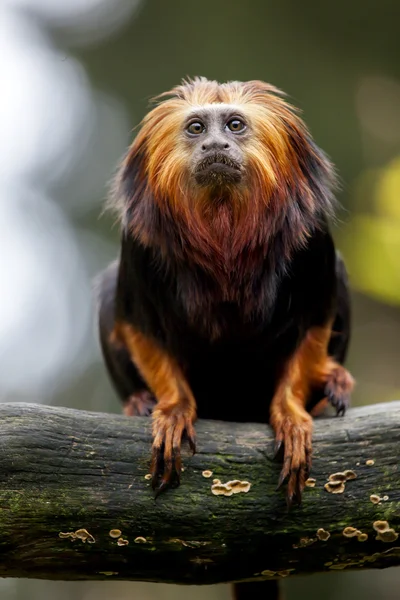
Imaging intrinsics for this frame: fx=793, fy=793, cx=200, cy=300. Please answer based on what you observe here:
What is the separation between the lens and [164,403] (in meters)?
2.88

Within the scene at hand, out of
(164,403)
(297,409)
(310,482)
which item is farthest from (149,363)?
(310,482)

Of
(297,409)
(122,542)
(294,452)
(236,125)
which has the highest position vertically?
(236,125)

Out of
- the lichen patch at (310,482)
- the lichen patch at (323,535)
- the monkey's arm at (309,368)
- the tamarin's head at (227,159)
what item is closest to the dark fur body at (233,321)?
Result: the monkey's arm at (309,368)

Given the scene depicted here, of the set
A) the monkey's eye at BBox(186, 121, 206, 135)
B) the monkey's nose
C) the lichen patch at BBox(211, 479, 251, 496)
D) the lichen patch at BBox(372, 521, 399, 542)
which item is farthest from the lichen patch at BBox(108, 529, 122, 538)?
the monkey's eye at BBox(186, 121, 206, 135)

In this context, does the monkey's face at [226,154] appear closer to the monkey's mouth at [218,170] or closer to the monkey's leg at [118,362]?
the monkey's mouth at [218,170]

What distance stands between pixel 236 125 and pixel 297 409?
3.37 feet

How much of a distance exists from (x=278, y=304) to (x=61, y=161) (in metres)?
4.88

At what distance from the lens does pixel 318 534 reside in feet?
8.09

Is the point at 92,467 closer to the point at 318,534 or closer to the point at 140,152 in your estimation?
the point at 318,534

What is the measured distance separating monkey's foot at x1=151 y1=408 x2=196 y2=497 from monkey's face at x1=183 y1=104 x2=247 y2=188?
2.65 ft

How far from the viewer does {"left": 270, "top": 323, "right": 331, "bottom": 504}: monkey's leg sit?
254 centimetres

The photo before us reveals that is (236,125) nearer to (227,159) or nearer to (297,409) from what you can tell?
(227,159)

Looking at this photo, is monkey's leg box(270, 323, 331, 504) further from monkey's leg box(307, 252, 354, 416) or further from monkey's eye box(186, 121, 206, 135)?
monkey's eye box(186, 121, 206, 135)

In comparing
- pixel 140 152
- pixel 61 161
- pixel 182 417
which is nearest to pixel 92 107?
pixel 61 161
